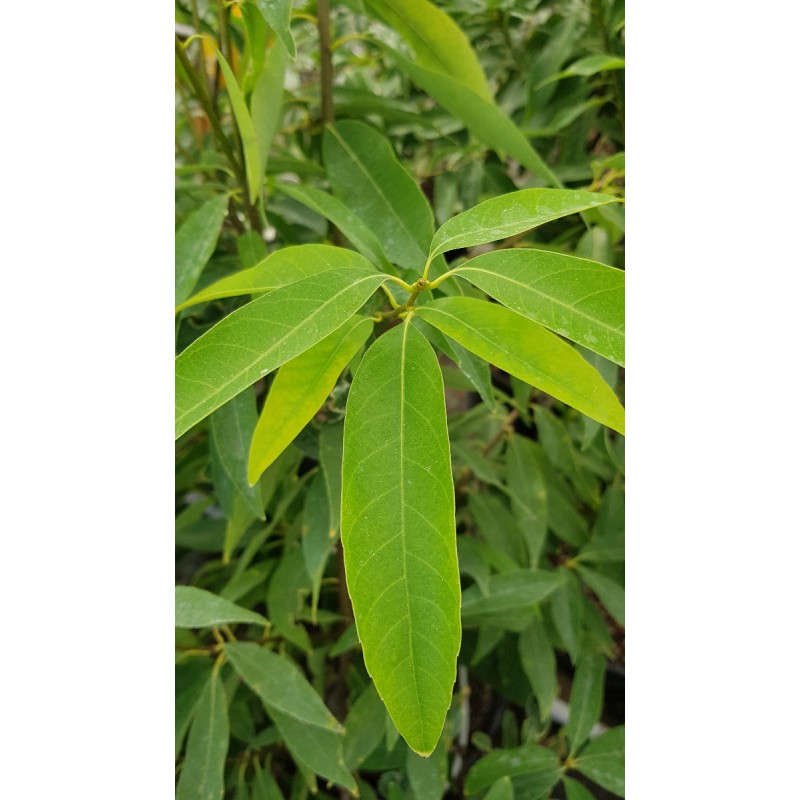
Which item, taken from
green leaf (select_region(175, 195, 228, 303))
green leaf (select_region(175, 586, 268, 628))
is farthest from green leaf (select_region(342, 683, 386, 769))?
green leaf (select_region(175, 195, 228, 303))

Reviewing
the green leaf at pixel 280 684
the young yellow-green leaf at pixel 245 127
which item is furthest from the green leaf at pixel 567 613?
the young yellow-green leaf at pixel 245 127

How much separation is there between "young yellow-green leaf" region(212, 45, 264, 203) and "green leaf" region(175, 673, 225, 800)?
0.40 meters

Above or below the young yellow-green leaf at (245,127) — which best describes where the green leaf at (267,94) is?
above

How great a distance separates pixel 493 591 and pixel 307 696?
20cm

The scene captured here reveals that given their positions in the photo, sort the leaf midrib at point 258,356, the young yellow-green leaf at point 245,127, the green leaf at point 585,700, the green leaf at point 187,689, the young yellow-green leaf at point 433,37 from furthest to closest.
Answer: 1. the green leaf at point 585,700
2. the green leaf at point 187,689
3. the young yellow-green leaf at point 433,37
4. the young yellow-green leaf at point 245,127
5. the leaf midrib at point 258,356

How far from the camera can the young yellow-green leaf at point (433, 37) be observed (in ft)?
1.63

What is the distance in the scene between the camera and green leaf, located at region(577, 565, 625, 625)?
2.48 feet

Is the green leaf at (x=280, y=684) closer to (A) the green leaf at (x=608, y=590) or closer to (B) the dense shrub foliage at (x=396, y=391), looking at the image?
(B) the dense shrub foliage at (x=396, y=391)

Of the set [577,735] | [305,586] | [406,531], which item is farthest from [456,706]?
[406,531]

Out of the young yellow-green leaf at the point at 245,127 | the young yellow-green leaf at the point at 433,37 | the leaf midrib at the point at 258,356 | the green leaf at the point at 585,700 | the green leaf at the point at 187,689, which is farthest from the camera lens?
the green leaf at the point at 585,700

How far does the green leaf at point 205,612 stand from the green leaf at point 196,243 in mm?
188
